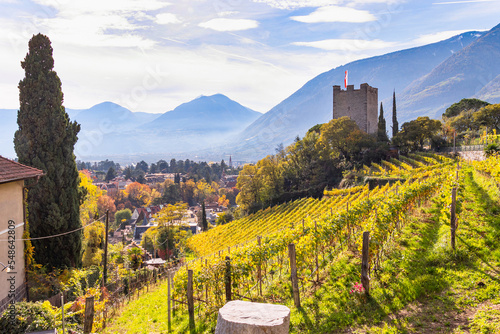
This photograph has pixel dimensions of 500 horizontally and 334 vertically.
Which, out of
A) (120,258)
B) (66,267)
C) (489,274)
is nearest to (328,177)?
(120,258)

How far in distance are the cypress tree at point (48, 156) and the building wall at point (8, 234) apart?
333 cm

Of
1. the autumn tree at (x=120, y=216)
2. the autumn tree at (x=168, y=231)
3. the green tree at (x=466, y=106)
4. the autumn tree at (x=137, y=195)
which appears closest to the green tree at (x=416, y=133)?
the green tree at (x=466, y=106)

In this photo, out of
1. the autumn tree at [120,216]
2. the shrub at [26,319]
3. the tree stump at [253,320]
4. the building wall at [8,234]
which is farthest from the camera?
the autumn tree at [120,216]

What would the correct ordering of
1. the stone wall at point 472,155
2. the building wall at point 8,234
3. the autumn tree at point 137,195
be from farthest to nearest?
the autumn tree at point 137,195 < the stone wall at point 472,155 < the building wall at point 8,234

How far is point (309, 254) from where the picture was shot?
8.76 meters

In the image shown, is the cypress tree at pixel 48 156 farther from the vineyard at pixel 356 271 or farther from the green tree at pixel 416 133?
the green tree at pixel 416 133

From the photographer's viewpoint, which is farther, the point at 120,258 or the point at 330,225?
the point at 120,258

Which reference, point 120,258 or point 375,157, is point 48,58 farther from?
point 375,157

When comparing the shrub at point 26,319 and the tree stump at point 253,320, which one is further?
the shrub at point 26,319

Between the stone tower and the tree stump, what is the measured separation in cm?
4889

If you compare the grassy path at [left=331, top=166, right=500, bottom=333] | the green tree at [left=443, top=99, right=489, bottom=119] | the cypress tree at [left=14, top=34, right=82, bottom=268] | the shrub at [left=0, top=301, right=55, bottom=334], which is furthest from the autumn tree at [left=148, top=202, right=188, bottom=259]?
the green tree at [left=443, top=99, right=489, bottom=119]

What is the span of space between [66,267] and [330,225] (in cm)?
1063

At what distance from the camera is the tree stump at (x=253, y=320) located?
3.42 metres

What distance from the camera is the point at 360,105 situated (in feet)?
163
